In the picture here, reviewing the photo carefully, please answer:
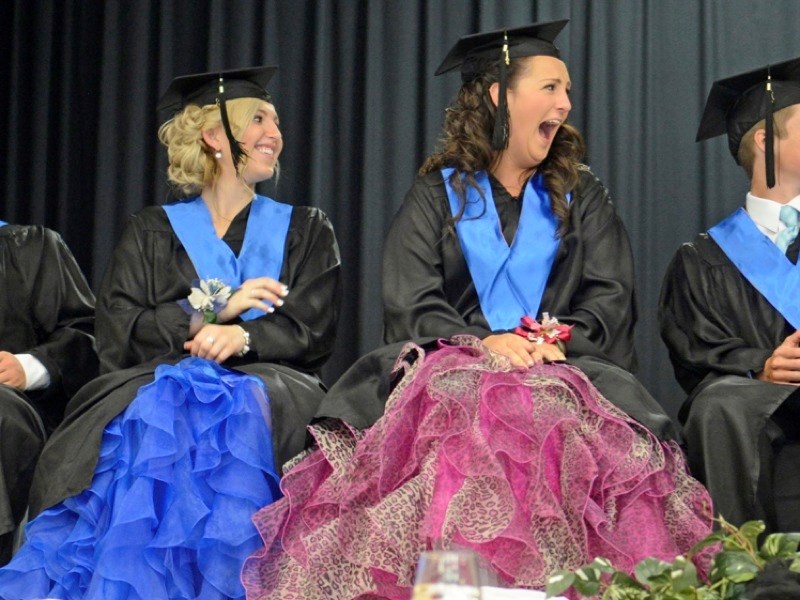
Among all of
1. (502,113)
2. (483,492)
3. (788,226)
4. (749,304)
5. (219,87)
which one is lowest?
(483,492)

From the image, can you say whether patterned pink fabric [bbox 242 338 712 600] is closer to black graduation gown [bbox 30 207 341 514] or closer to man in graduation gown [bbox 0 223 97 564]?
black graduation gown [bbox 30 207 341 514]

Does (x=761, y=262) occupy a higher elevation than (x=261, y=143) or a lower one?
lower

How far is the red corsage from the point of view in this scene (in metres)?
3.55

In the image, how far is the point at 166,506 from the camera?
3.38 meters

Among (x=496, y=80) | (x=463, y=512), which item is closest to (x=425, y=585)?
(x=463, y=512)

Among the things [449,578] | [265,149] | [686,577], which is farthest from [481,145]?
[449,578]

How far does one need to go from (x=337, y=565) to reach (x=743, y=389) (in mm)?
1217

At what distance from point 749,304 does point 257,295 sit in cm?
150

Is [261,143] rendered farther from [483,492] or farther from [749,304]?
[483,492]

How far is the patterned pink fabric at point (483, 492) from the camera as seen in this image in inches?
117

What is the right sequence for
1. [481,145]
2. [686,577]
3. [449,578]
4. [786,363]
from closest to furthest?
[449,578] → [686,577] → [786,363] → [481,145]

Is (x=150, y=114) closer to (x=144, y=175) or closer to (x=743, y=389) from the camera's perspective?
(x=144, y=175)

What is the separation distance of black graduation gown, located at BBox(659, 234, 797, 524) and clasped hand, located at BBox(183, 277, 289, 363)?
1.24m

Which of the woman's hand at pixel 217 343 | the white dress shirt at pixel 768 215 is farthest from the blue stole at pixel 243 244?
the white dress shirt at pixel 768 215
